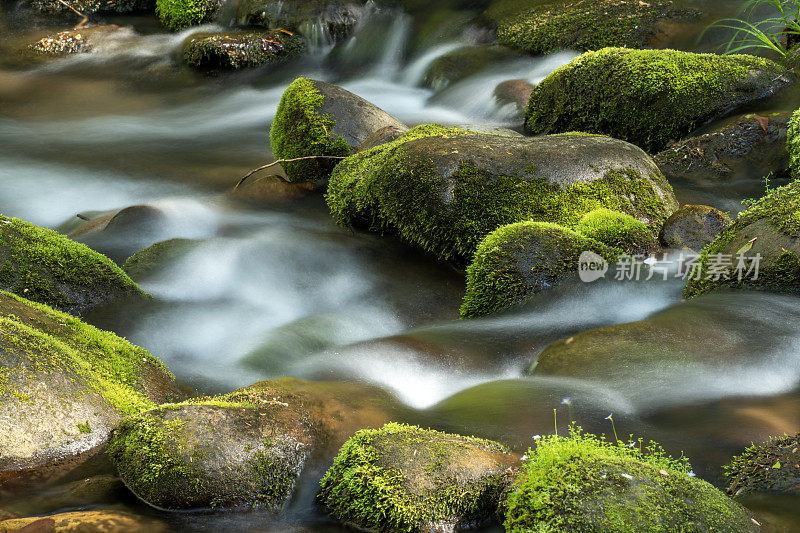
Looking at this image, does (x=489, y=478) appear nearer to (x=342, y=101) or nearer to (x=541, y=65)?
(x=342, y=101)

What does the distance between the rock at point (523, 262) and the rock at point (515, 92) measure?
16.0 ft

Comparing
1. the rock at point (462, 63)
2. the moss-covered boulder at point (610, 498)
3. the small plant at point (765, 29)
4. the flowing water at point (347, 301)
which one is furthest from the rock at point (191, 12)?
the moss-covered boulder at point (610, 498)

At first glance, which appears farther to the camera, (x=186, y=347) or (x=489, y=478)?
(x=186, y=347)

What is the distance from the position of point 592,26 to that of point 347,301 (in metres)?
6.87

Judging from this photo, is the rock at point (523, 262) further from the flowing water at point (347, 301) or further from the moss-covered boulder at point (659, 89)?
the moss-covered boulder at point (659, 89)

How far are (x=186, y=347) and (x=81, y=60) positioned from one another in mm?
10381

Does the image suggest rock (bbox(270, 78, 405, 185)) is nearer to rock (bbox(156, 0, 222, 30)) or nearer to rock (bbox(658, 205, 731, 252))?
rock (bbox(658, 205, 731, 252))

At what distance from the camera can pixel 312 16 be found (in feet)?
44.2

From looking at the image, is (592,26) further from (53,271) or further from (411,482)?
(411,482)

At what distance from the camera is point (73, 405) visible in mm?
3350

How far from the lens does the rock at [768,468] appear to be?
114 inches

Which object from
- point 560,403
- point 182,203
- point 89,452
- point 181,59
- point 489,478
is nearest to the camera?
point 489,478

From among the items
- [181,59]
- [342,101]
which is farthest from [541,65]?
[181,59]

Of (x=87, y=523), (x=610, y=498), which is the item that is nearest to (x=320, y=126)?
(x=87, y=523)
